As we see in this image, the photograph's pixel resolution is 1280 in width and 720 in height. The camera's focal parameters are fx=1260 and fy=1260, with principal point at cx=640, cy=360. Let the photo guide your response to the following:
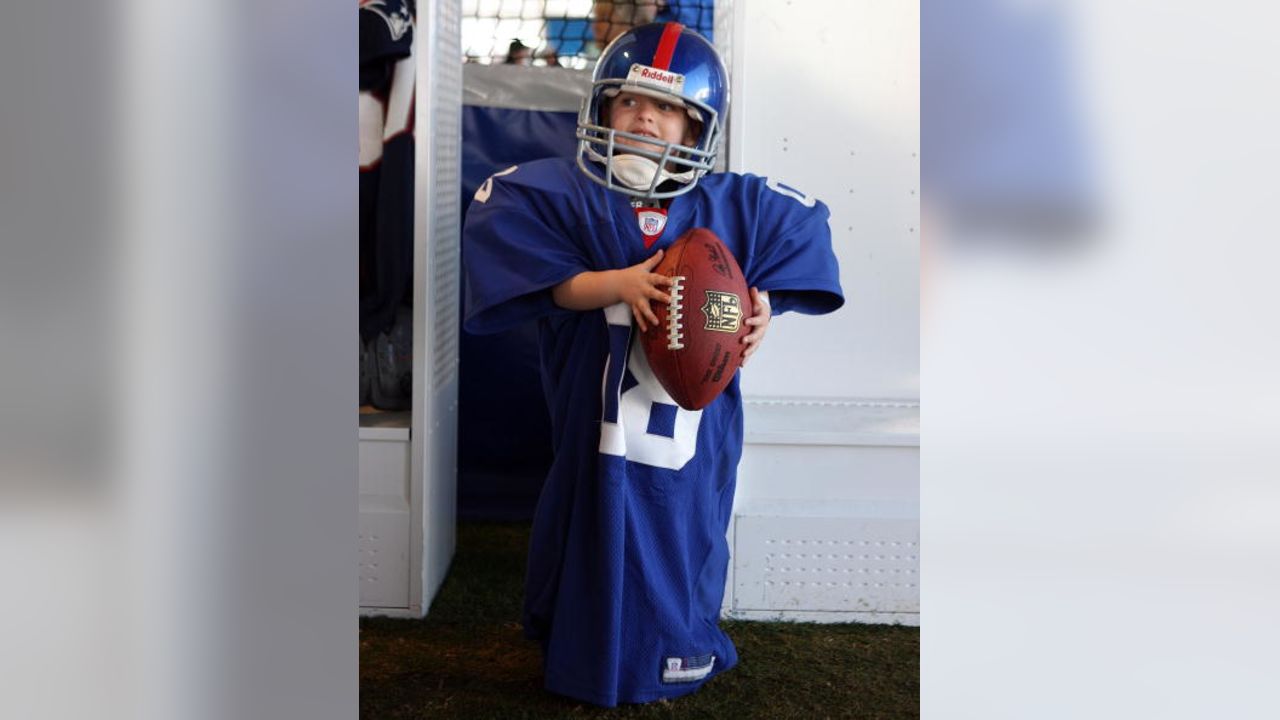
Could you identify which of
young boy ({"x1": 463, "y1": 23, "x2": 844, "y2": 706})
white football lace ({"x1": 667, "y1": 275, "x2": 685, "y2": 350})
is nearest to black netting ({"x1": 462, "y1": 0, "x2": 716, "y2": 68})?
young boy ({"x1": 463, "y1": 23, "x2": 844, "y2": 706})

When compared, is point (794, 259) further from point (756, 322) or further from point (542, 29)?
point (542, 29)

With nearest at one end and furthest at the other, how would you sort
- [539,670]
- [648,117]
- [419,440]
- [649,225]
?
[648,117] → [649,225] → [539,670] → [419,440]

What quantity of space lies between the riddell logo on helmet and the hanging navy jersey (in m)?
0.93

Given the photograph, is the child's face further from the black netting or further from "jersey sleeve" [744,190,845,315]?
the black netting

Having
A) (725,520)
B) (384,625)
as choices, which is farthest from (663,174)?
(384,625)

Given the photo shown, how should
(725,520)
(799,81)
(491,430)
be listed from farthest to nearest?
(491,430), (799,81), (725,520)

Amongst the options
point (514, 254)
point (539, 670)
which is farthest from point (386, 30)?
point (539, 670)

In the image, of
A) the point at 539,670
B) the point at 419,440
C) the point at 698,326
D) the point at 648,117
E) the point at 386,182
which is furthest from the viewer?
the point at 386,182

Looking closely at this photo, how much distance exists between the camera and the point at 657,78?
209cm

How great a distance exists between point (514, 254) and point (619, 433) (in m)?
0.37
